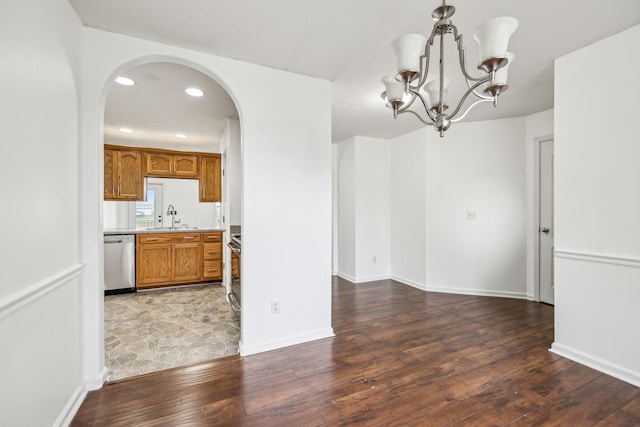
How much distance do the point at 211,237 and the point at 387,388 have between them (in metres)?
3.81

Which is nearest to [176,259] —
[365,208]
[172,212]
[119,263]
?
[119,263]

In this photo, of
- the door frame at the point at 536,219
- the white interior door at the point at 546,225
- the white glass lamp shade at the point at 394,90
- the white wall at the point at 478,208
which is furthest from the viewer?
the white wall at the point at 478,208

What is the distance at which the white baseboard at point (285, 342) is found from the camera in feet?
7.58

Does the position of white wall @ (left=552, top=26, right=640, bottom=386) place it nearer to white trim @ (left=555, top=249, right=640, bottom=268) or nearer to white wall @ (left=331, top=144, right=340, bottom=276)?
white trim @ (left=555, top=249, right=640, bottom=268)

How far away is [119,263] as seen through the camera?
13.9ft

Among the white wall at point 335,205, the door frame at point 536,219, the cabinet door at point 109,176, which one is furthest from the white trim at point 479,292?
the cabinet door at point 109,176

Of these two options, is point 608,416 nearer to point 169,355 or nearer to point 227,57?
point 169,355

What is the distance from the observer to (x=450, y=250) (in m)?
4.11

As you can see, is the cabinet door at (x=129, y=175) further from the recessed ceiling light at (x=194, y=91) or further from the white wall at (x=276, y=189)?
the white wall at (x=276, y=189)

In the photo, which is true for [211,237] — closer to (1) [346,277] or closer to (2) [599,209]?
(1) [346,277]

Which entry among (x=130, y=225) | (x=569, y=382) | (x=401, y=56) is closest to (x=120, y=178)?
(x=130, y=225)

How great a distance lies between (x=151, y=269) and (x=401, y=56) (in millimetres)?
4634

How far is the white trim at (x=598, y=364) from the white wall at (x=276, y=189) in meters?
1.94

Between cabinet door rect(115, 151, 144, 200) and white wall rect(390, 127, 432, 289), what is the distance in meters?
4.34
